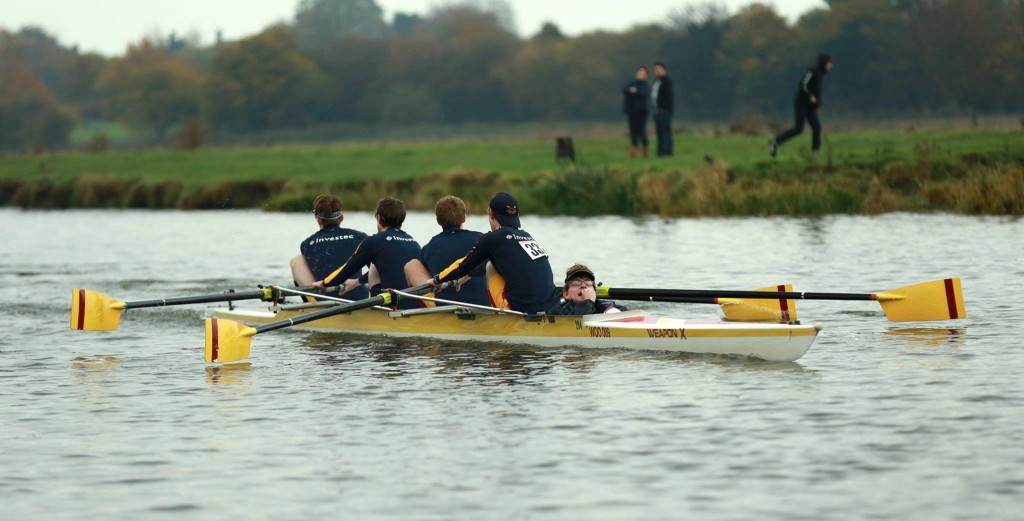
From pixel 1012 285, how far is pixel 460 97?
83622 mm

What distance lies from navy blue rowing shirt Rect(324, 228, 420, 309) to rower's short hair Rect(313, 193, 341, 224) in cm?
84

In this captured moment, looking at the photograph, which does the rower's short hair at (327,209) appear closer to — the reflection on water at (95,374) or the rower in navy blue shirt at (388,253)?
the rower in navy blue shirt at (388,253)

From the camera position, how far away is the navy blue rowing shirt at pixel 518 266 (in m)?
14.8

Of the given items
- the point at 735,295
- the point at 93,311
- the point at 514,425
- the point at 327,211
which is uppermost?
the point at 327,211

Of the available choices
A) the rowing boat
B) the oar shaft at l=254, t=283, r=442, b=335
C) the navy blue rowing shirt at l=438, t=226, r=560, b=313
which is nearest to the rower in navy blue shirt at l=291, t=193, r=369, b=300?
the rowing boat

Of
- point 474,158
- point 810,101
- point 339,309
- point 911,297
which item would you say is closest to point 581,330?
point 339,309

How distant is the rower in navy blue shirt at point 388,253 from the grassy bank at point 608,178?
15.3 meters

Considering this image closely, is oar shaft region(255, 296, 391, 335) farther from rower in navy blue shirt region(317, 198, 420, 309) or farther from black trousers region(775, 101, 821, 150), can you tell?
black trousers region(775, 101, 821, 150)

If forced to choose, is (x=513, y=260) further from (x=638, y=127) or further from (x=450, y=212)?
(x=638, y=127)

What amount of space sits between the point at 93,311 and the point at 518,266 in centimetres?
488

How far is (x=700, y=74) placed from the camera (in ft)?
282

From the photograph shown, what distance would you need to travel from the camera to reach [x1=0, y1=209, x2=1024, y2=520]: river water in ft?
29.8

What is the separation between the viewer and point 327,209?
56.2 ft

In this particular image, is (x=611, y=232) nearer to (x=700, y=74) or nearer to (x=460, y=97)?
(x=700, y=74)
